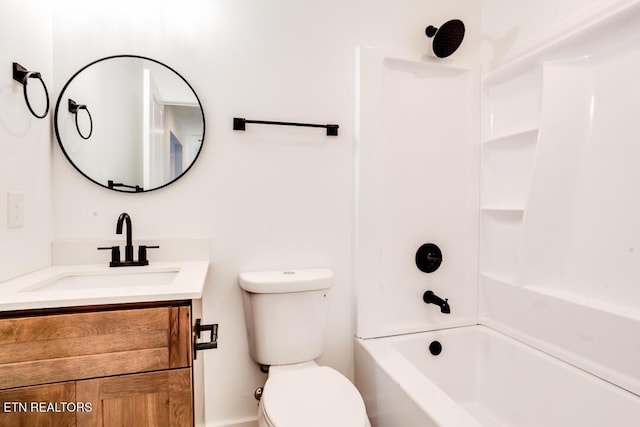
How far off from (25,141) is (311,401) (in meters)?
1.35

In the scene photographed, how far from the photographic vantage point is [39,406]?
869mm

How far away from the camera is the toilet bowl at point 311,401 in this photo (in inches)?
40.9

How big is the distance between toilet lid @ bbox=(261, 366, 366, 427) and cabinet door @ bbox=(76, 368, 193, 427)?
281 millimetres

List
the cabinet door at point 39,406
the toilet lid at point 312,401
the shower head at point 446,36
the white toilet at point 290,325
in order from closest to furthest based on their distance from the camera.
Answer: the cabinet door at point 39,406
the toilet lid at point 312,401
the white toilet at point 290,325
the shower head at point 446,36

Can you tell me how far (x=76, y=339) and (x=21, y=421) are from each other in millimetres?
234

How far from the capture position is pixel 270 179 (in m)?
1.58

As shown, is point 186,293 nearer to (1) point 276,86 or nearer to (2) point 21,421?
(2) point 21,421

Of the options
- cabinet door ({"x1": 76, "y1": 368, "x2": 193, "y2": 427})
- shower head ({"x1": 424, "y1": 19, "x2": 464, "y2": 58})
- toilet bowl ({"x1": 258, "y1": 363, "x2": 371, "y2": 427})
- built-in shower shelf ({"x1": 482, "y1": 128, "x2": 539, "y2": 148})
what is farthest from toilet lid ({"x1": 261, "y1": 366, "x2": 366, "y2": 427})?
shower head ({"x1": 424, "y1": 19, "x2": 464, "y2": 58})

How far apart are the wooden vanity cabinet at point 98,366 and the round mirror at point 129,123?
669mm

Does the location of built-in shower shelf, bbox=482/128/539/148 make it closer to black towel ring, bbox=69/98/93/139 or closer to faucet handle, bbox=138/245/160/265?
faucet handle, bbox=138/245/160/265

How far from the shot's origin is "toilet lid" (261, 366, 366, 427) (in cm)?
104

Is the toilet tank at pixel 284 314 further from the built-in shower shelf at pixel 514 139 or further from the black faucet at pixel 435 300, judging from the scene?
the built-in shower shelf at pixel 514 139

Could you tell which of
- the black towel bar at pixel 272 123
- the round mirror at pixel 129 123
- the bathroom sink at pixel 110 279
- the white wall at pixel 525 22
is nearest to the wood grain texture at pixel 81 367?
the bathroom sink at pixel 110 279

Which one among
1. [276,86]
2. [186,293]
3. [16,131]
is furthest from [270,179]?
[16,131]
